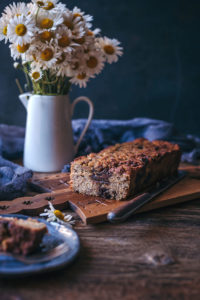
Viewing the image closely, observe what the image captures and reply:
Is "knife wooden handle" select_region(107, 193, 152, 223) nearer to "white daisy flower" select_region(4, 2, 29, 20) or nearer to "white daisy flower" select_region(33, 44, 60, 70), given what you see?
"white daisy flower" select_region(33, 44, 60, 70)

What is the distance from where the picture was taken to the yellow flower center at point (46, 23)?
6.49 ft

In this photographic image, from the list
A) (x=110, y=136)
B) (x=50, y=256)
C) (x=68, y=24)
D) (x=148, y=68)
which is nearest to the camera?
(x=50, y=256)

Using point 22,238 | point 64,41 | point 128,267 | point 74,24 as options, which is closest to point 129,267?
point 128,267

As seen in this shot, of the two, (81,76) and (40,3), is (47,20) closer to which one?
(40,3)

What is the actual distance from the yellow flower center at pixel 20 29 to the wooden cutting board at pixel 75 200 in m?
0.84

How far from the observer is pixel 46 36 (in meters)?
1.98

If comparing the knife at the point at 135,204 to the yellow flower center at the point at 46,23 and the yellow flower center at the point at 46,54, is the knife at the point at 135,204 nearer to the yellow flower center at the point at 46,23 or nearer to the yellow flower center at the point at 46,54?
the yellow flower center at the point at 46,54

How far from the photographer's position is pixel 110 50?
238 cm

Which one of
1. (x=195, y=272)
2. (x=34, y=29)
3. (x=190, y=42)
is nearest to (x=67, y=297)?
(x=195, y=272)

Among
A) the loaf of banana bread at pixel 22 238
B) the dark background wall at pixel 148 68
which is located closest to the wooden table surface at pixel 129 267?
the loaf of banana bread at pixel 22 238

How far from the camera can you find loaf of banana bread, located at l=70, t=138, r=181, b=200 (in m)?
1.88

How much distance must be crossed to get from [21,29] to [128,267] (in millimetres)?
1329

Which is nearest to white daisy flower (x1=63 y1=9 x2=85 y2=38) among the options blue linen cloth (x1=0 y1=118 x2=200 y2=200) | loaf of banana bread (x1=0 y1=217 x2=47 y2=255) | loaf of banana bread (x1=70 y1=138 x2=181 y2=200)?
loaf of banana bread (x1=70 y1=138 x2=181 y2=200)

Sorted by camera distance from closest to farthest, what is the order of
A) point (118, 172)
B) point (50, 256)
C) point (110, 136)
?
point (50, 256) < point (118, 172) < point (110, 136)
